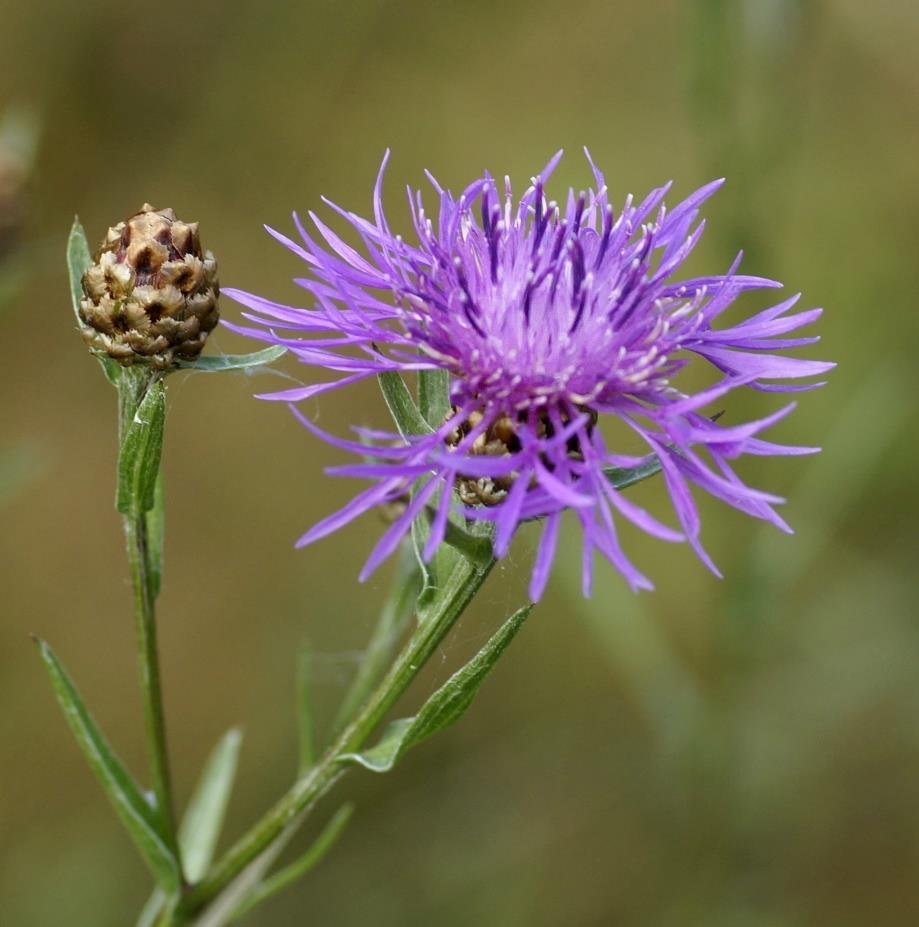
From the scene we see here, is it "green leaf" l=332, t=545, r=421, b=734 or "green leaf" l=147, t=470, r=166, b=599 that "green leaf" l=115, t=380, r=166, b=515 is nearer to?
"green leaf" l=147, t=470, r=166, b=599

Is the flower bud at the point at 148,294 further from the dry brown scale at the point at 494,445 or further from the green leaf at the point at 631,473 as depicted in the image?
the green leaf at the point at 631,473

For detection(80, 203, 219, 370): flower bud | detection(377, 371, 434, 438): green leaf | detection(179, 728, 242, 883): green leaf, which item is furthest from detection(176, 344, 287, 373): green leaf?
detection(179, 728, 242, 883): green leaf

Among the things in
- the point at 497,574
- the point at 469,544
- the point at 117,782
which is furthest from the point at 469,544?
the point at 497,574

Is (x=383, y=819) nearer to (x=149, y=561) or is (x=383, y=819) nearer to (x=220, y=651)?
(x=220, y=651)

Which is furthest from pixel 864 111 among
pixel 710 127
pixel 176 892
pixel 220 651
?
pixel 176 892

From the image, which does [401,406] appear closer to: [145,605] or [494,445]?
[494,445]

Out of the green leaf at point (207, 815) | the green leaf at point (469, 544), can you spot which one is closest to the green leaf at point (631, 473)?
the green leaf at point (469, 544)
